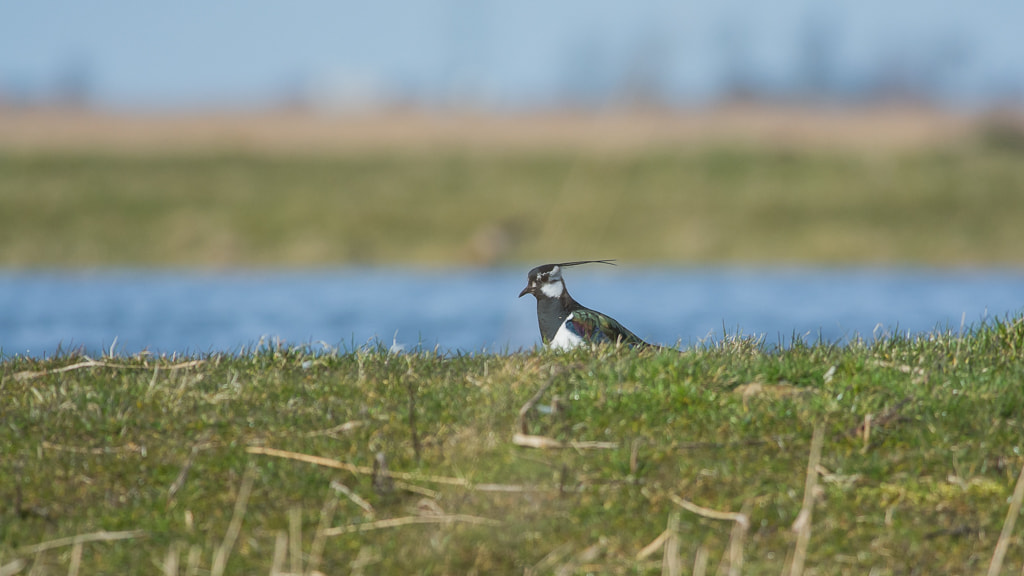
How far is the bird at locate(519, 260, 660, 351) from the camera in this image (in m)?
7.52

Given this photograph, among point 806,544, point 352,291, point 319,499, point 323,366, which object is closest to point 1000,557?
point 806,544

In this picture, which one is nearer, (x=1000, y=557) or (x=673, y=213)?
(x=1000, y=557)

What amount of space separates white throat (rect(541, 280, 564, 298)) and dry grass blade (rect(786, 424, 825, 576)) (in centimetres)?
273

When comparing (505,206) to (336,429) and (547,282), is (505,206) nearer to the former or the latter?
(547,282)

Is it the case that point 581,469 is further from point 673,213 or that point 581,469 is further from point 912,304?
point 673,213

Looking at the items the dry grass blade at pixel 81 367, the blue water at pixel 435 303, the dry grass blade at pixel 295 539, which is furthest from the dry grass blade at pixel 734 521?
the blue water at pixel 435 303

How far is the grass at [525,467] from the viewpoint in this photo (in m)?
5.06

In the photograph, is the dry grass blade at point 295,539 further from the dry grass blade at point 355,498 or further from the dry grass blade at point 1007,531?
the dry grass blade at point 1007,531

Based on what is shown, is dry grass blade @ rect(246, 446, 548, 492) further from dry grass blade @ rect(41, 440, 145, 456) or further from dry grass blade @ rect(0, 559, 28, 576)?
dry grass blade @ rect(0, 559, 28, 576)

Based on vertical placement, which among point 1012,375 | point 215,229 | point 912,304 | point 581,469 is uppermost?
Result: point 215,229

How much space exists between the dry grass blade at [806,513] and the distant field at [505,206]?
23.6 m

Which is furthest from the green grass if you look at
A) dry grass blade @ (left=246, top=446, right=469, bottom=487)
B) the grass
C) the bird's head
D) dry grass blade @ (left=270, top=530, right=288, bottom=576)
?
dry grass blade @ (left=270, top=530, right=288, bottom=576)

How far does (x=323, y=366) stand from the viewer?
6.91 meters

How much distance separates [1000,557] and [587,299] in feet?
67.9
